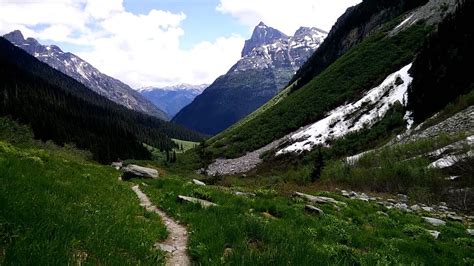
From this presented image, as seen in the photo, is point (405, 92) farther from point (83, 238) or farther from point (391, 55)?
point (83, 238)

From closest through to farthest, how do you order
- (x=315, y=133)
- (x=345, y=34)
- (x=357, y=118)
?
(x=357, y=118) → (x=315, y=133) → (x=345, y=34)

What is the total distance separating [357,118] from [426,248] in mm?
62153

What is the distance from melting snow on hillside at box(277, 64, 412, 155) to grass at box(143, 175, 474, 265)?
50.6 metres

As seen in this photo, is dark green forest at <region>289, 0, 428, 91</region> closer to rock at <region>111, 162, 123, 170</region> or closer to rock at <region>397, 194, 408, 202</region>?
rock at <region>111, 162, 123, 170</region>

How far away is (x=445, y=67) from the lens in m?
55.7

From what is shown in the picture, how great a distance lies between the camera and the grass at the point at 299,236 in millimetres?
7547

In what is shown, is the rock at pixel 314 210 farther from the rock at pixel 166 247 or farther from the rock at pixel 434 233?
the rock at pixel 166 247

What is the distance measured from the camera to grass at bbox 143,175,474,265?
7.55 m

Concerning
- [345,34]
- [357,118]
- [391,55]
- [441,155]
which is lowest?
[441,155]

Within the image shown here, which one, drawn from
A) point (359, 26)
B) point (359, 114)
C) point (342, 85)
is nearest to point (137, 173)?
point (359, 114)

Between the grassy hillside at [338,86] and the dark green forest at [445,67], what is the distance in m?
25.2

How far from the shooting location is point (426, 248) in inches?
510

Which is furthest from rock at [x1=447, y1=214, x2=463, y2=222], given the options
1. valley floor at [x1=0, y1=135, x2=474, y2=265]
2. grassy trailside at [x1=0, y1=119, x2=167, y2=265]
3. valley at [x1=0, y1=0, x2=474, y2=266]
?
grassy trailside at [x1=0, y1=119, x2=167, y2=265]

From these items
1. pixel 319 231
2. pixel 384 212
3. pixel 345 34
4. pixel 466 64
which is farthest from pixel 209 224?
pixel 345 34
